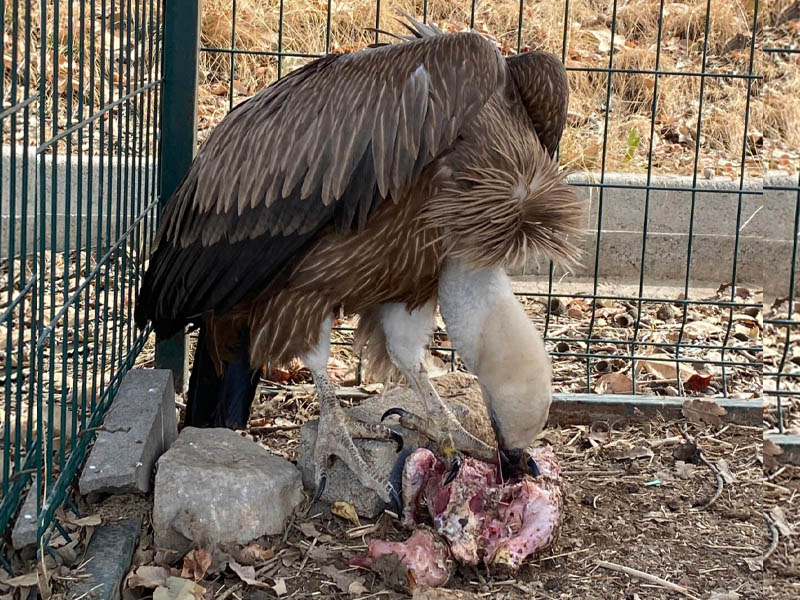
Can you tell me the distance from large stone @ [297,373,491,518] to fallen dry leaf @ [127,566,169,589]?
64 centimetres

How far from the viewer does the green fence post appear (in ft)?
13.2

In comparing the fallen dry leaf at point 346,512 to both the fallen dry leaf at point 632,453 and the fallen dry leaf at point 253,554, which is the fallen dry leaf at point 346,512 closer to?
the fallen dry leaf at point 253,554

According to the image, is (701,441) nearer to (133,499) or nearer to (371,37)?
(133,499)

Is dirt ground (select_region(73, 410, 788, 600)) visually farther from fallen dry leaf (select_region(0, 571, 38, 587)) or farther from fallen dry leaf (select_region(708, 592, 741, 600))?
fallen dry leaf (select_region(0, 571, 38, 587))

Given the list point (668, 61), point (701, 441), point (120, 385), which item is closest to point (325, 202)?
point (120, 385)

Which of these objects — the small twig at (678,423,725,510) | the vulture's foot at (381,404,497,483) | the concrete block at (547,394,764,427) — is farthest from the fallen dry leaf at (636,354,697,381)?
the vulture's foot at (381,404,497,483)

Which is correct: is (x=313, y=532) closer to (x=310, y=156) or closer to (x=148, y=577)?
(x=148, y=577)

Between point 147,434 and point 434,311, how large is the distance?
1.12 metres

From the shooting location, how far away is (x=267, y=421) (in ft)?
13.8

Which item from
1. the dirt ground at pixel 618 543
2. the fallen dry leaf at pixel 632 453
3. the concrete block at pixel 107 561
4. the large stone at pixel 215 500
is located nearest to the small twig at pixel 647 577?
the dirt ground at pixel 618 543

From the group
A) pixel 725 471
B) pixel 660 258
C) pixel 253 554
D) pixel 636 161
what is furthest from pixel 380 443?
pixel 636 161

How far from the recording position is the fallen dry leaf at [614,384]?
4.57 meters

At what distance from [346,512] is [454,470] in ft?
1.19

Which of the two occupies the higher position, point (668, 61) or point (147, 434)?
point (668, 61)
